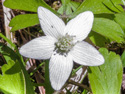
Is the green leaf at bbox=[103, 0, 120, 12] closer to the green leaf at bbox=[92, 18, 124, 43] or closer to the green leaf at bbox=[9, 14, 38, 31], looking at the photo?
the green leaf at bbox=[92, 18, 124, 43]

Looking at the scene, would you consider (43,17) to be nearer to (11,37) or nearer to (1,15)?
(11,37)

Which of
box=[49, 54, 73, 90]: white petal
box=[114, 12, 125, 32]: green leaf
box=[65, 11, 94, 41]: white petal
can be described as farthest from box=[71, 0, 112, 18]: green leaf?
box=[49, 54, 73, 90]: white petal

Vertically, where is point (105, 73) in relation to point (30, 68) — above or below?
above

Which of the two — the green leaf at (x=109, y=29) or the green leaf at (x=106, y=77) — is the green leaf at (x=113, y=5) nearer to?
the green leaf at (x=109, y=29)

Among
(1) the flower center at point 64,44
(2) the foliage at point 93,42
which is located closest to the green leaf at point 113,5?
(2) the foliage at point 93,42

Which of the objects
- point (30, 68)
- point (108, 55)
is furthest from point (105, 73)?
point (30, 68)

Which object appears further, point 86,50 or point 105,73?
point 105,73
